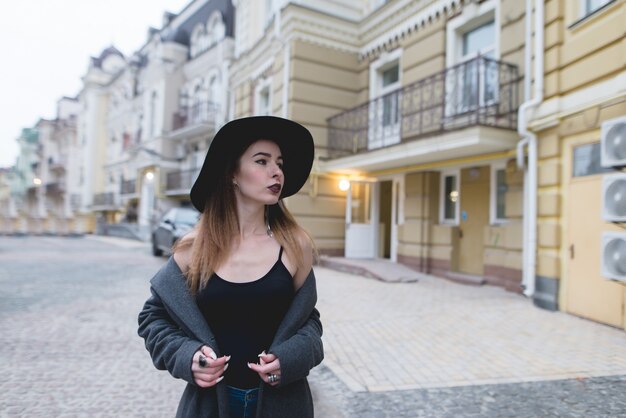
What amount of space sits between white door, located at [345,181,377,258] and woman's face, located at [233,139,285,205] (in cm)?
1007

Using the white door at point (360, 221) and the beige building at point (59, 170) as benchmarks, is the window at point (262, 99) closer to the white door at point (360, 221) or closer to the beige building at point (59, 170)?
the white door at point (360, 221)

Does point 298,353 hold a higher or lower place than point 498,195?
lower

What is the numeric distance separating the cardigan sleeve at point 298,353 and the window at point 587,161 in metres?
5.71

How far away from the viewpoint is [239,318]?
1.52 m

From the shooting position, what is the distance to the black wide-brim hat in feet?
5.28

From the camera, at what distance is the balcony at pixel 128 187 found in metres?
27.5

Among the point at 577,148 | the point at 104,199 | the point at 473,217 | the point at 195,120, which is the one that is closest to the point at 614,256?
the point at 577,148

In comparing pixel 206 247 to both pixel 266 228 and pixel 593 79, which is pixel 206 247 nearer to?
pixel 266 228

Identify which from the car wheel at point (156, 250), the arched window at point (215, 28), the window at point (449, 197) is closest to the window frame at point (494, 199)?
the window at point (449, 197)

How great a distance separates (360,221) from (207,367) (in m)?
11.1

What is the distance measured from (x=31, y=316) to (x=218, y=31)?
1862 cm

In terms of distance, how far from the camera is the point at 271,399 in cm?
147

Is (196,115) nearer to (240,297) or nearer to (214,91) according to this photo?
(214,91)

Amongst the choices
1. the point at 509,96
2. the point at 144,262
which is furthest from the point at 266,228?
the point at 144,262
